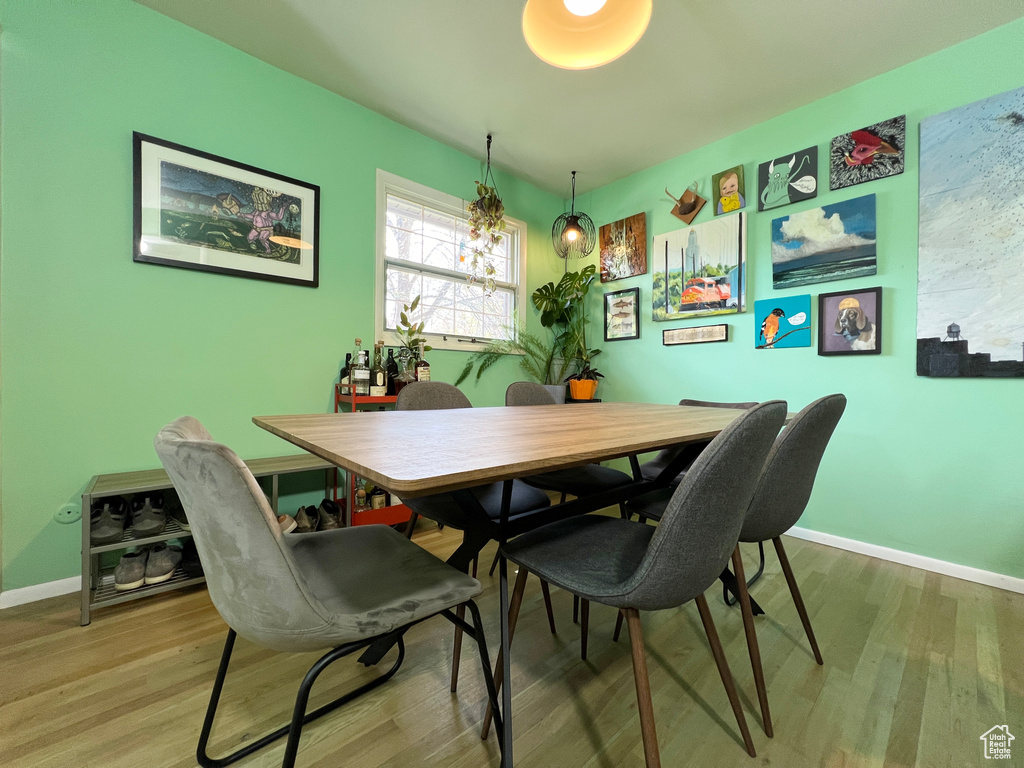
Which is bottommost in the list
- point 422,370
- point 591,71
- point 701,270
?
point 422,370

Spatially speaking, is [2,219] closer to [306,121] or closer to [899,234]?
[306,121]

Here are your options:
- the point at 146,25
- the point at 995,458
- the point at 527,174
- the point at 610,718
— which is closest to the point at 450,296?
the point at 527,174

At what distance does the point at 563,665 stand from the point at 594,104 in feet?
10.0

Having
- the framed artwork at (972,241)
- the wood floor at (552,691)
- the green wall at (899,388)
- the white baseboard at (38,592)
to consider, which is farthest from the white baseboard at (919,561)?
the white baseboard at (38,592)

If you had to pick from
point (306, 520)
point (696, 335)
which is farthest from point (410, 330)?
point (696, 335)

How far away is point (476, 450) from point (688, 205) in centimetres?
316

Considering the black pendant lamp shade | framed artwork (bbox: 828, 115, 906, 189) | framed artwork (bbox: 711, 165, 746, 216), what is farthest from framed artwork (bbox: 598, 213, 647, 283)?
framed artwork (bbox: 828, 115, 906, 189)

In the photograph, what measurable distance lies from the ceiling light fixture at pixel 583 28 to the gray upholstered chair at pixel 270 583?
5.05ft

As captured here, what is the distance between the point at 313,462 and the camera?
2105 mm

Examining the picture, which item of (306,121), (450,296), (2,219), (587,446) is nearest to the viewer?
(587,446)

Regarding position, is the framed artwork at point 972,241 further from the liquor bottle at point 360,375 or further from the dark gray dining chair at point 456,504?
the liquor bottle at point 360,375

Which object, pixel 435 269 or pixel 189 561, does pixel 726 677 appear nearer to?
pixel 189 561

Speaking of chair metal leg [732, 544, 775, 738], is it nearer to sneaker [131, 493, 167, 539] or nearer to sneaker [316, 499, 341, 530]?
sneaker [316, 499, 341, 530]

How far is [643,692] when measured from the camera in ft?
2.53
